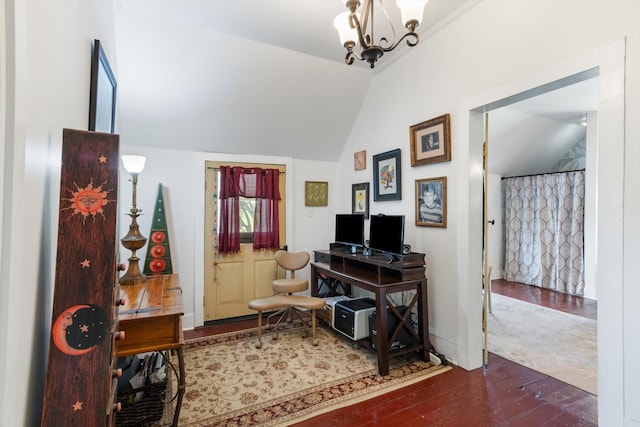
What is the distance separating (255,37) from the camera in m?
2.90

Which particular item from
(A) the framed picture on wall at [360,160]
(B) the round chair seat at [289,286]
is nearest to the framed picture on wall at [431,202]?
(A) the framed picture on wall at [360,160]

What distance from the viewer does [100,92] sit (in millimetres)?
1833

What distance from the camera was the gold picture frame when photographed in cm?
441

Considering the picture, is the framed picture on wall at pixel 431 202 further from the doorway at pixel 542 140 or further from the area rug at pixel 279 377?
the area rug at pixel 279 377

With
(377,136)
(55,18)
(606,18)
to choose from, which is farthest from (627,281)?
(55,18)

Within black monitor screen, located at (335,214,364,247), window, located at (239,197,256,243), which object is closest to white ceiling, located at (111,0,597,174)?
window, located at (239,197,256,243)

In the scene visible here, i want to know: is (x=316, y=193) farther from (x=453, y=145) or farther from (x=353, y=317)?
(x=453, y=145)

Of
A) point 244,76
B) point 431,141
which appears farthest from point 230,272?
point 431,141

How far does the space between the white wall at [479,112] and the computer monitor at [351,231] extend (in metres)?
0.35

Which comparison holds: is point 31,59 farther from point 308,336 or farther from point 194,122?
point 308,336

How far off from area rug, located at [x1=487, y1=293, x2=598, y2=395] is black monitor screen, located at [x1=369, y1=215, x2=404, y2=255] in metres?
1.47

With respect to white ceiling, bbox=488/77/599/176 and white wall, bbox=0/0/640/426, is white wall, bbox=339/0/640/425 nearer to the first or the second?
white wall, bbox=0/0/640/426

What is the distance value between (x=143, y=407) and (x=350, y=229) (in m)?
2.51

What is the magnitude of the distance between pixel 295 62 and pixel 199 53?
0.97 metres
